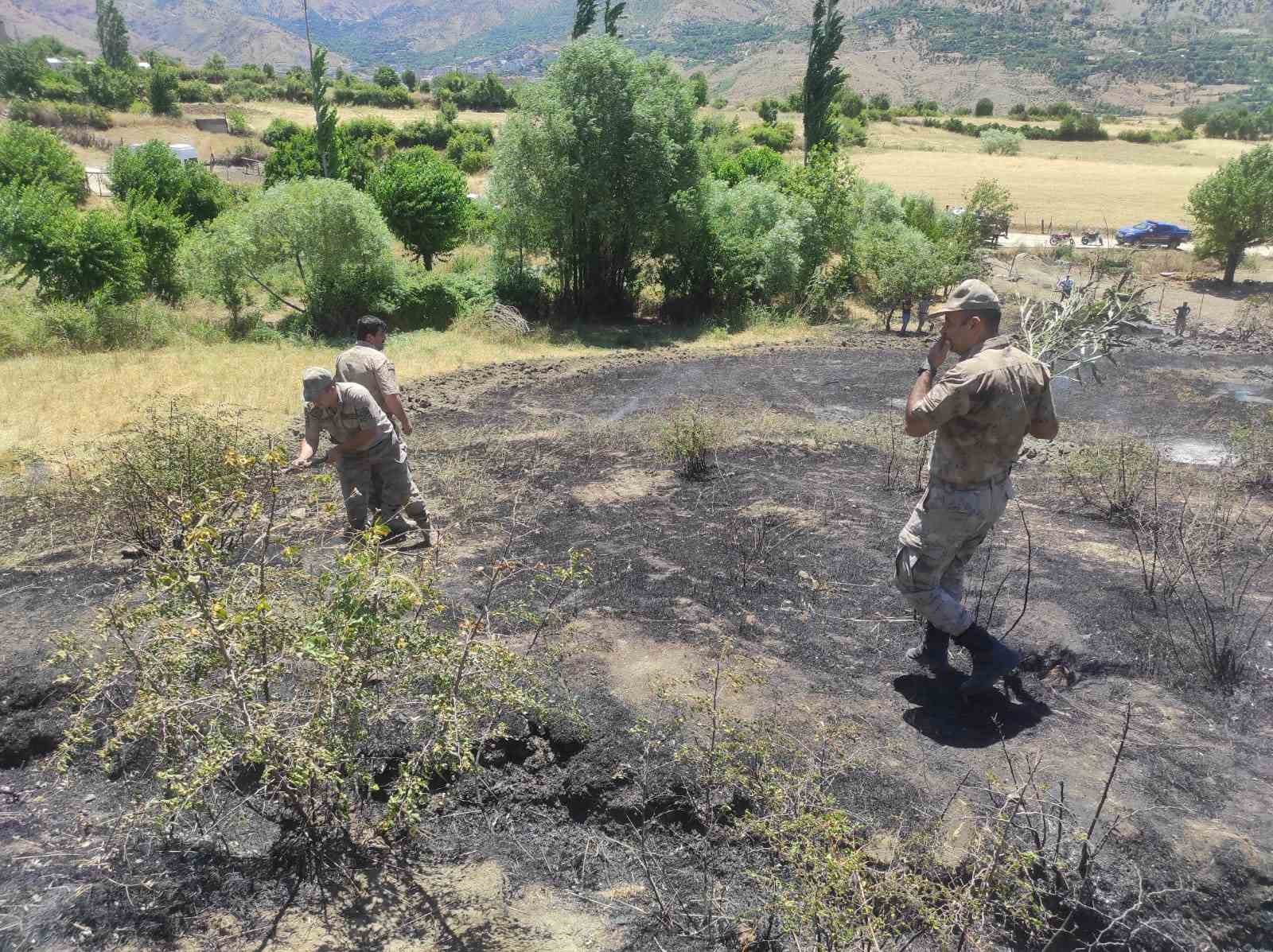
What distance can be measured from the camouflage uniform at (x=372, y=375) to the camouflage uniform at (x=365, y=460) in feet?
0.12

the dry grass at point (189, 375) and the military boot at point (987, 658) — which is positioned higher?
the military boot at point (987, 658)

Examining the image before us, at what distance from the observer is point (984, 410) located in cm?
360

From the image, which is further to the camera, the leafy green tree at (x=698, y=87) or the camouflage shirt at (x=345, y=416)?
the leafy green tree at (x=698, y=87)

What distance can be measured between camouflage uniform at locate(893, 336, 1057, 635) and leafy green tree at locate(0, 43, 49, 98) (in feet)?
219

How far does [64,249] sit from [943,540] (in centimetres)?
1620

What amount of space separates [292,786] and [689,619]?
2342 millimetres

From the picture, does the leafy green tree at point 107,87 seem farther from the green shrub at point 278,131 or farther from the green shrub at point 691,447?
the green shrub at point 691,447

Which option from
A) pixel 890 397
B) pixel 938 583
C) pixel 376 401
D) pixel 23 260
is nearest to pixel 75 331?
pixel 23 260

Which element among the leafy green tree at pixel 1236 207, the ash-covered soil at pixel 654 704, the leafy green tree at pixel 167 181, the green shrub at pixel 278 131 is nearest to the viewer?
the ash-covered soil at pixel 654 704

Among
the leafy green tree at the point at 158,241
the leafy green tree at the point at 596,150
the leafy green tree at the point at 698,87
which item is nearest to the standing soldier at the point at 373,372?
the leafy green tree at the point at 596,150

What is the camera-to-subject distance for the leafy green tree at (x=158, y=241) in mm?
16609

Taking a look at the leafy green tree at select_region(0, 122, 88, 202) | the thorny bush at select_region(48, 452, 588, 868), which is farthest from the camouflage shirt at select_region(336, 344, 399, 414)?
the leafy green tree at select_region(0, 122, 88, 202)

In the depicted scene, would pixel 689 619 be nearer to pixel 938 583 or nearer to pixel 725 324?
pixel 938 583

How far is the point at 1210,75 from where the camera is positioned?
14475cm
